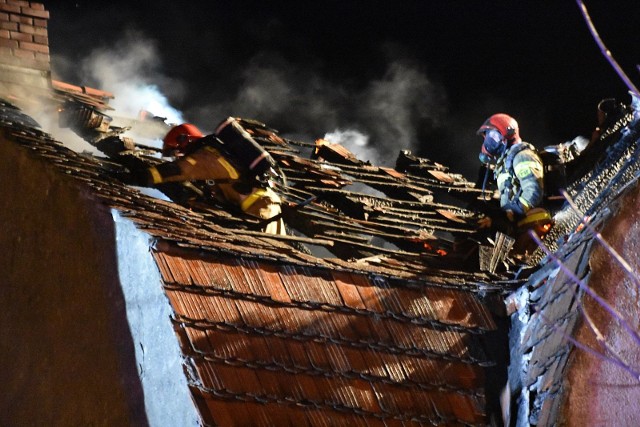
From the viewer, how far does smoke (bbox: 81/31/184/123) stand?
70.3 feet

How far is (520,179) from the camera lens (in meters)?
10.1

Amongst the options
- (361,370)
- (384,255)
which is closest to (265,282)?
(361,370)

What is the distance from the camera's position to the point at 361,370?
16.7 feet

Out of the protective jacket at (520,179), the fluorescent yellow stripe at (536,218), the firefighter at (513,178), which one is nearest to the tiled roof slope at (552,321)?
the fluorescent yellow stripe at (536,218)

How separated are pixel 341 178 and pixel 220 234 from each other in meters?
4.62

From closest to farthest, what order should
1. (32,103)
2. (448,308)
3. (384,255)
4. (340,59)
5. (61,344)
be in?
(61,344) → (448,308) → (384,255) → (32,103) → (340,59)

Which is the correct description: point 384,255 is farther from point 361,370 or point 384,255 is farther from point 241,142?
point 361,370

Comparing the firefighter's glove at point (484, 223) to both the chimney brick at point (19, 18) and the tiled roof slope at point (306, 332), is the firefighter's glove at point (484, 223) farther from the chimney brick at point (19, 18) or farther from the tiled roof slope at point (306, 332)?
the chimney brick at point (19, 18)

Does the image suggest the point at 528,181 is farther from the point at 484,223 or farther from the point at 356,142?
the point at 356,142

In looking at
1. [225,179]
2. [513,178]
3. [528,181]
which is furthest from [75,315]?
[513,178]

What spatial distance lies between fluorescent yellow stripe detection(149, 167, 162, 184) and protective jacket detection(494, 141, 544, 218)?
161 inches

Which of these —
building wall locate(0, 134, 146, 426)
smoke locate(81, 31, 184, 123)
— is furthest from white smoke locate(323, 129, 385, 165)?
building wall locate(0, 134, 146, 426)

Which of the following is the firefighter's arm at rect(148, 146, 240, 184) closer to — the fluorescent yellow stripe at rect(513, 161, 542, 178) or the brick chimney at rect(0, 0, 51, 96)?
the brick chimney at rect(0, 0, 51, 96)

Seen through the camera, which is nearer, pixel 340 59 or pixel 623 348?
pixel 623 348
